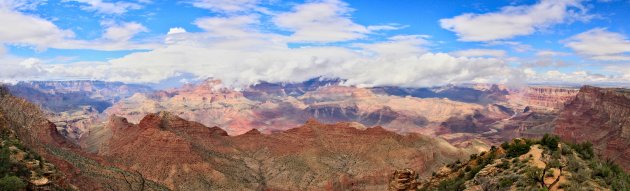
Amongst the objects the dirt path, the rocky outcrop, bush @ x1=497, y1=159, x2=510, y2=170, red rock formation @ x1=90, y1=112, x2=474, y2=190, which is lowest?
red rock formation @ x1=90, y1=112, x2=474, y2=190

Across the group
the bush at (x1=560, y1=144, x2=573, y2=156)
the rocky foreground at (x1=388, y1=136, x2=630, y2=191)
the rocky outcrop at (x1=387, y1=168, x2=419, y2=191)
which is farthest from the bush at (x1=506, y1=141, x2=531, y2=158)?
the rocky outcrop at (x1=387, y1=168, x2=419, y2=191)

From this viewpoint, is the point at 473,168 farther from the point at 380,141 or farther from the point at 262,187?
the point at 380,141

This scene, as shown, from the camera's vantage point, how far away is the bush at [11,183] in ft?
157

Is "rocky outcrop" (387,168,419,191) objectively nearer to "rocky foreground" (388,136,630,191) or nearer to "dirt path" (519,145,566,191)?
"rocky foreground" (388,136,630,191)

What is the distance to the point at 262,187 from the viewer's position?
157250 millimetres

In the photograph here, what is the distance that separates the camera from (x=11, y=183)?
160 ft

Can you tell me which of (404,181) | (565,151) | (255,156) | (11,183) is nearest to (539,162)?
(565,151)

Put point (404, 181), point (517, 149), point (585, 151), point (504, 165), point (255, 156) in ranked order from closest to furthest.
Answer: point (504, 165) < point (585, 151) < point (517, 149) < point (404, 181) < point (255, 156)

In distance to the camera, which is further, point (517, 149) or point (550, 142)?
point (517, 149)

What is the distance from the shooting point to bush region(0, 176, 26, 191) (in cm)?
4788

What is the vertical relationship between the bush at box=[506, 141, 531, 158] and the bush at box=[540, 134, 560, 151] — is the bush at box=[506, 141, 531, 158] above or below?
below

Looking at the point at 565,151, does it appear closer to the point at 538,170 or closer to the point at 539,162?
the point at 539,162

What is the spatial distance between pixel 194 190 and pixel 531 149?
107920mm

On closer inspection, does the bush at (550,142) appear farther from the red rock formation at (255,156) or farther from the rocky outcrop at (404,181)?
the red rock formation at (255,156)
